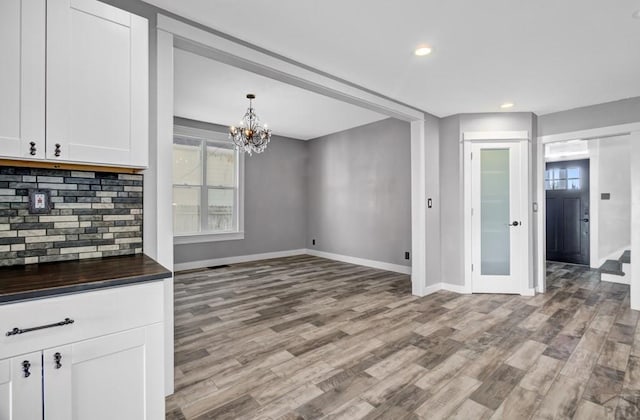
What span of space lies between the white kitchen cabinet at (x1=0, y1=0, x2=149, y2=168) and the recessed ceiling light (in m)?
2.02

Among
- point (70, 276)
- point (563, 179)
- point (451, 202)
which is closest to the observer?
point (70, 276)

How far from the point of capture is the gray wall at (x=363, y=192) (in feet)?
17.9

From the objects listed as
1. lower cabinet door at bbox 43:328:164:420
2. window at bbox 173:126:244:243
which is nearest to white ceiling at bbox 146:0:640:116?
lower cabinet door at bbox 43:328:164:420

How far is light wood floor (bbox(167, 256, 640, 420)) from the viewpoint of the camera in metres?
1.91

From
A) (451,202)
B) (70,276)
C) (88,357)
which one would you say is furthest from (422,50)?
(88,357)

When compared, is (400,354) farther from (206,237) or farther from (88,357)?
(206,237)

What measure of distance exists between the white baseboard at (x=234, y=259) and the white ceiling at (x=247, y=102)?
2.63m

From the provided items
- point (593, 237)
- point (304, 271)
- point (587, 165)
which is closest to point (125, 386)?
point (304, 271)

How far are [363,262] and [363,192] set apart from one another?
1.39 meters

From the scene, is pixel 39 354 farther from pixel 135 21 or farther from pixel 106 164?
pixel 135 21

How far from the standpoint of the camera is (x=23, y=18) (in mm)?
1364

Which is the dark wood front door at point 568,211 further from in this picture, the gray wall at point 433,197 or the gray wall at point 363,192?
the gray wall at point 433,197

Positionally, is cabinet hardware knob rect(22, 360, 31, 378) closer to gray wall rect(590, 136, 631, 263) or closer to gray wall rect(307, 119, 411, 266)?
gray wall rect(307, 119, 411, 266)

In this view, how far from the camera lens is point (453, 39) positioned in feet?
7.93
